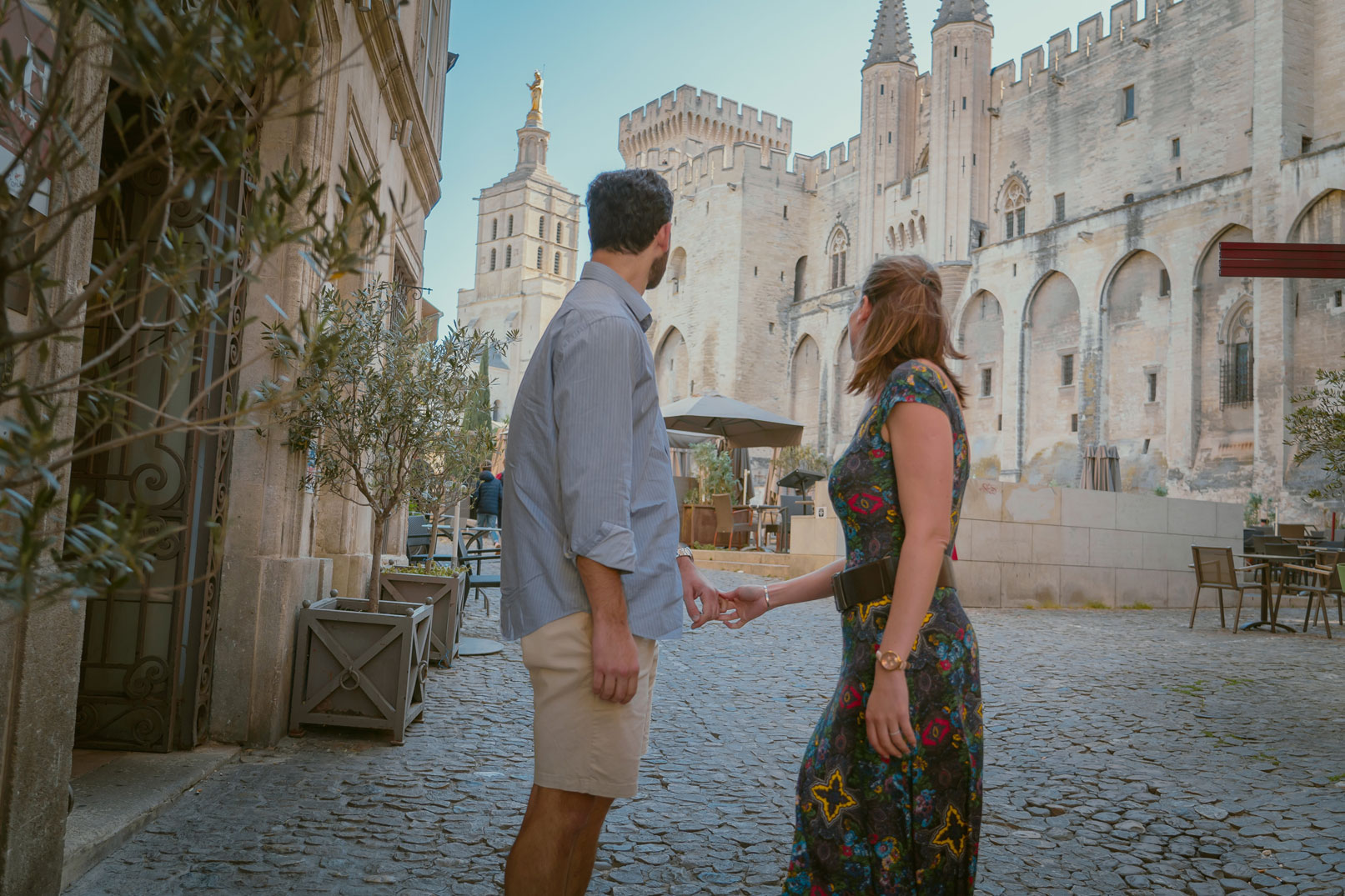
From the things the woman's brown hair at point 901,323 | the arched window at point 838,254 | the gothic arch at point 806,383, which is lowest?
the woman's brown hair at point 901,323

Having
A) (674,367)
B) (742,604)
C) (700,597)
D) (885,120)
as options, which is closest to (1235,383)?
(885,120)

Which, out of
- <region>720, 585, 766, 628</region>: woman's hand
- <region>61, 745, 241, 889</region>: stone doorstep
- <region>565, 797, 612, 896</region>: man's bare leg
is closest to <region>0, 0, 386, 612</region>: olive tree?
<region>565, 797, 612, 896</region>: man's bare leg

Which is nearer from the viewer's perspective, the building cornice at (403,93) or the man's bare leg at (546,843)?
the man's bare leg at (546,843)

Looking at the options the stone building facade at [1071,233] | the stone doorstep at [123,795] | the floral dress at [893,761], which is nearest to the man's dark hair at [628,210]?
the floral dress at [893,761]

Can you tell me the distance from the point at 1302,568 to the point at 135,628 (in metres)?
10.7

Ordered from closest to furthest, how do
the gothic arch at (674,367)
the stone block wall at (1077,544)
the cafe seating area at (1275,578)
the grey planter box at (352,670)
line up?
the grey planter box at (352,670) → the cafe seating area at (1275,578) → the stone block wall at (1077,544) → the gothic arch at (674,367)

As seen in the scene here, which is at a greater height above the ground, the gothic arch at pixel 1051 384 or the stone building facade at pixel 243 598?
the gothic arch at pixel 1051 384

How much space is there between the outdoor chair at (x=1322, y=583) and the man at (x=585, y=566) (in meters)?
10.1

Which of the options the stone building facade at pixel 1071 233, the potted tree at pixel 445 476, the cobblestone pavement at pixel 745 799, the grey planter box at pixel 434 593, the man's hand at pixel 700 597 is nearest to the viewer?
the man's hand at pixel 700 597

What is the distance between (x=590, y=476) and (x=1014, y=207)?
38.7 meters

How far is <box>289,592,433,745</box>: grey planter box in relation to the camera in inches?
164

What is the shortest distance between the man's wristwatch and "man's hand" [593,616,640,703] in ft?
1.49

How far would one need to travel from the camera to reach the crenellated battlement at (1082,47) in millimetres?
32938

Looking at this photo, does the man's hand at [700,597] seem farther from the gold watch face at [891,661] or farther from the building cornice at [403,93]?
the building cornice at [403,93]
